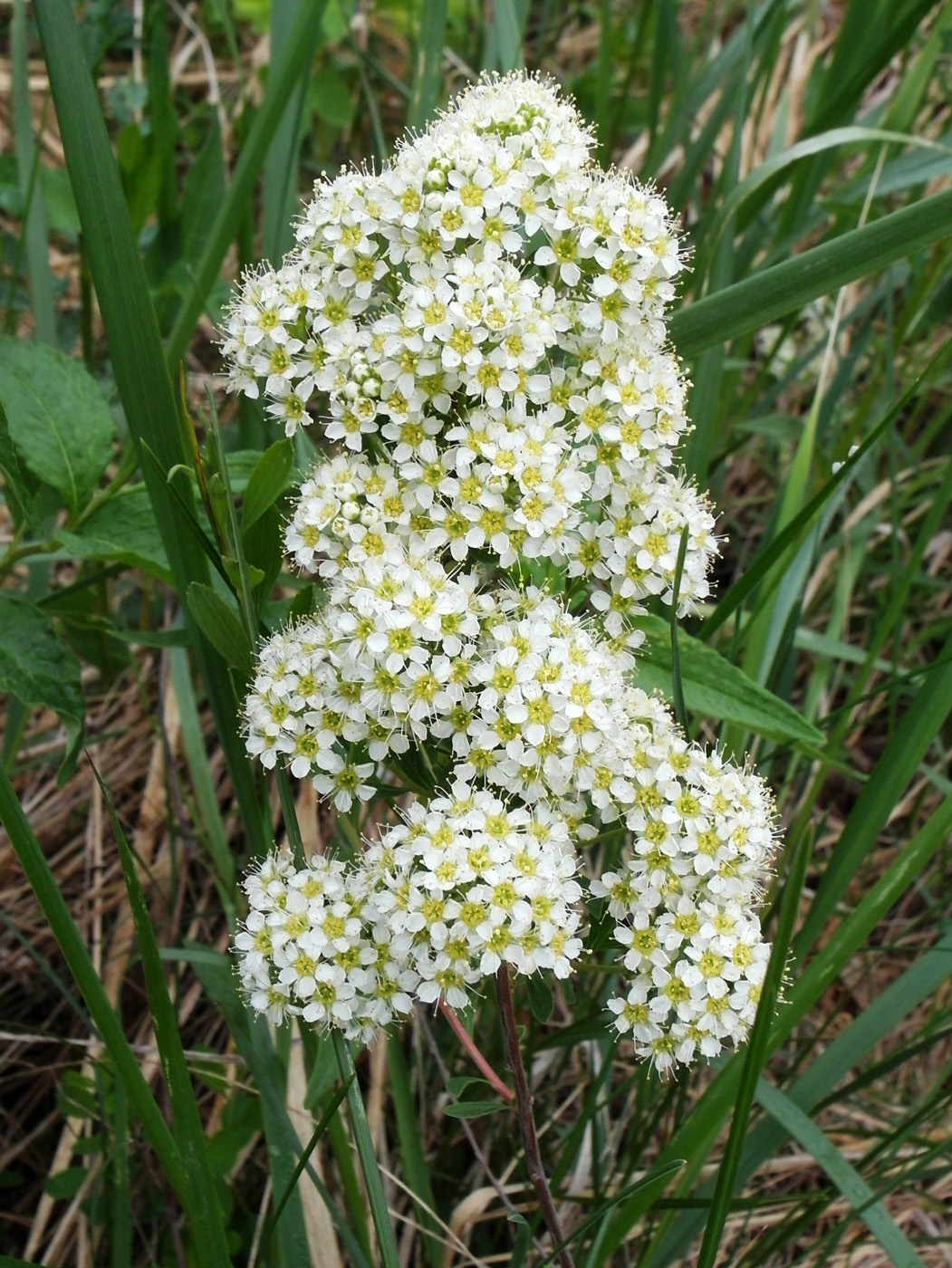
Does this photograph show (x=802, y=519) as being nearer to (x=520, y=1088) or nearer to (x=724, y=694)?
(x=724, y=694)

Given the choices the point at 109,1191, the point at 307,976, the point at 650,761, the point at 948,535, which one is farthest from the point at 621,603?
the point at 948,535

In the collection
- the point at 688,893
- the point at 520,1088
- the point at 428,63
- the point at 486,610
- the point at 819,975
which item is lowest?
the point at 520,1088

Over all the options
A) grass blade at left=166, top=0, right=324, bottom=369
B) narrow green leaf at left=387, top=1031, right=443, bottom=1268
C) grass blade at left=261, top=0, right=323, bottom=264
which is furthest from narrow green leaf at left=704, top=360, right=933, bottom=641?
grass blade at left=261, top=0, right=323, bottom=264

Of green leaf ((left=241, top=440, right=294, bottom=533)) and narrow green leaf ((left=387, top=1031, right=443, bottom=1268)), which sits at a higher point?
green leaf ((left=241, top=440, right=294, bottom=533))

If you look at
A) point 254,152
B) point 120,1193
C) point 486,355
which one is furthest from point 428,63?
point 120,1193

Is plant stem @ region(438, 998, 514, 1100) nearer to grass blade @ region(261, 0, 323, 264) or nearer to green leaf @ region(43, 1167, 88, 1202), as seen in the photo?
green leaf @ region(43, 1167, 88, 1202)

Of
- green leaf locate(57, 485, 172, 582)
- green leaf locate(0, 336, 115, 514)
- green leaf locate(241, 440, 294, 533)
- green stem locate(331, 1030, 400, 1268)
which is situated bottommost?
green stem locate(331, 1030, 400, 1268)
